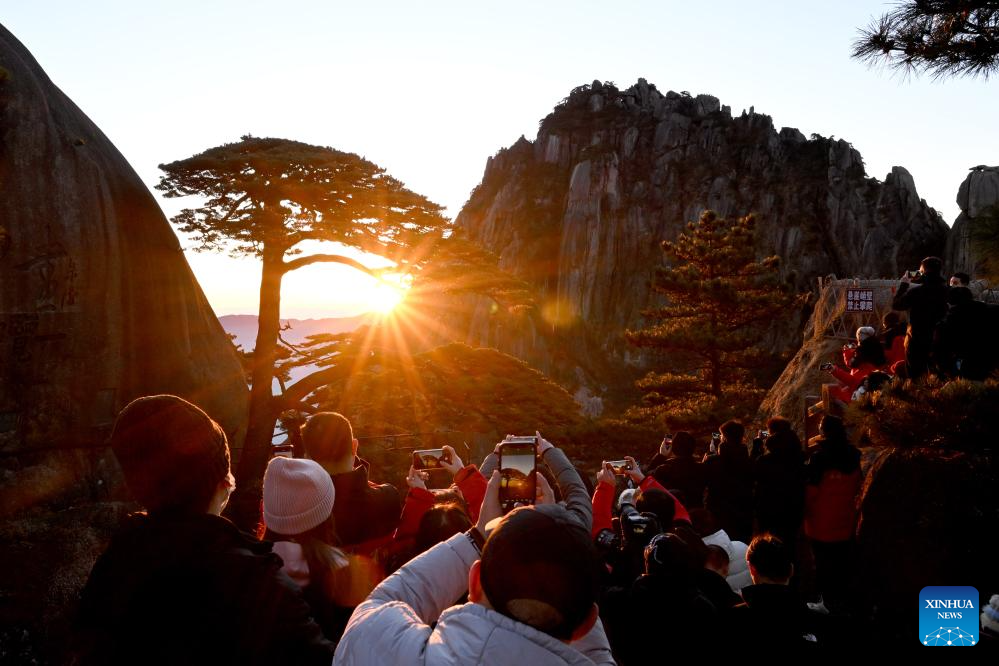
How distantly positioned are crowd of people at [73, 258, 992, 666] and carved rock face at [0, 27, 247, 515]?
29.3ft

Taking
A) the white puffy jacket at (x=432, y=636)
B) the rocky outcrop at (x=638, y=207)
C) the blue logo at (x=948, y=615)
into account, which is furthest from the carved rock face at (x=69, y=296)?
the rocky outcrop at (x=638, y=207)

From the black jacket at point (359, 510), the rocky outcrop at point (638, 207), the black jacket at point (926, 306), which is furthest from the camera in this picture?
the rocky outcrop at point (638, 207)

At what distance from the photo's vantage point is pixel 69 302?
34.7 ft

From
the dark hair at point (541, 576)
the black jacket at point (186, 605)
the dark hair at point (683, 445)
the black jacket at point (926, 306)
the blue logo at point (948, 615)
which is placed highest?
the black jacket at point (926, 306)

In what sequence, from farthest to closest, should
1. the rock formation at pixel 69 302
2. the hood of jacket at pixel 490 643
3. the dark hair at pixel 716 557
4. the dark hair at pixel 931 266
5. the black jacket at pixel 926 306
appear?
the rock formation at pixel 69 302
the dark hair at pixel 931 266
the black jacket at pixel 926 306
the dark hair at pixel 716 557
the hood of jacket at pixel 490 643

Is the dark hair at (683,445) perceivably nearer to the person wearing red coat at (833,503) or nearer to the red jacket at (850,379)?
the person wearing red coat at (833,503)

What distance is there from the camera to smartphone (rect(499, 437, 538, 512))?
2.53 m

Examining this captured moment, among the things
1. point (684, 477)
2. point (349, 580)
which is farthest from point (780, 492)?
point (349, 580)

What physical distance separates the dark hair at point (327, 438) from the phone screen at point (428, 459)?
873mm

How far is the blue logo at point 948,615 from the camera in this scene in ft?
13.8

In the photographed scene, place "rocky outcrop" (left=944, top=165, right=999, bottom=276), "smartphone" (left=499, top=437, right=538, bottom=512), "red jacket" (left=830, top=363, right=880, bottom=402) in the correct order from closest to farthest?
"smartphone" (left=499, top=437, right=538, bottom=512) → "red jacket" (left=830, top=363, right=880, bottom=402) → "rocky outcrop" (left=944, top=165, right=999, bottom=276)

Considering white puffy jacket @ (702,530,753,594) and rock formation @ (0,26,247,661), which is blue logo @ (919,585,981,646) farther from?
rock formation @ (0,26,247,661)

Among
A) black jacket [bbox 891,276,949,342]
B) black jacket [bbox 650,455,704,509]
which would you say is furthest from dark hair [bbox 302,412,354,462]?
black jacket [bbox 891,276,949,342]

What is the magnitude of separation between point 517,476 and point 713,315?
19.8 meters
